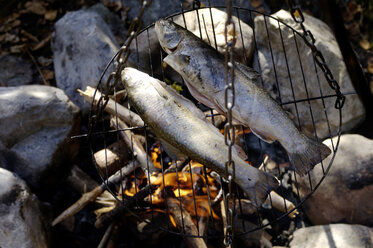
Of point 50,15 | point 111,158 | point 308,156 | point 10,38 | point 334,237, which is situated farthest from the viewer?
point 50,15

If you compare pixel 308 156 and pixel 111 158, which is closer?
pixel 308 156

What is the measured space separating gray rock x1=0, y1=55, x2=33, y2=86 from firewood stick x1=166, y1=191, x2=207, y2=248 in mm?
2526

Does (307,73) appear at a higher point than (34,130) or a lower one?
higher

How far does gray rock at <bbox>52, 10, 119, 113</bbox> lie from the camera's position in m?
3.65

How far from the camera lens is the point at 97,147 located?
142 inches

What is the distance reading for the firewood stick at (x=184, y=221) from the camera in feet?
8.87

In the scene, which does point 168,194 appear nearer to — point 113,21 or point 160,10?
point 160,10

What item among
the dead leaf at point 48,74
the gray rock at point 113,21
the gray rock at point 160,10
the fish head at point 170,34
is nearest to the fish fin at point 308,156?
the fish head at point 170,34

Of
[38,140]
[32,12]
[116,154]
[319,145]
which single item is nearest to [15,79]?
[32,12]

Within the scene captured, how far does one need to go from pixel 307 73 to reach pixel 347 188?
1.18 meters

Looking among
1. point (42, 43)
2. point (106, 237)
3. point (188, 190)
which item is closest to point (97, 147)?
point (106, 237)

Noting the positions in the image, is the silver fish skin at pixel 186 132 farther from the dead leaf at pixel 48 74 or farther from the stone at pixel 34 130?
the dead leaf at pixel 48 74

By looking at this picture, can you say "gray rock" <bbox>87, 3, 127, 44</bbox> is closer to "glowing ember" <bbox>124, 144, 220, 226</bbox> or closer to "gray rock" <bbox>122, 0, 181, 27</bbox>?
"gray rock" <bbox>122, 0, 181, 27</bbox>

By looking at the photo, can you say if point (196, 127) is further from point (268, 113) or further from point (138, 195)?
point (138, 195)
